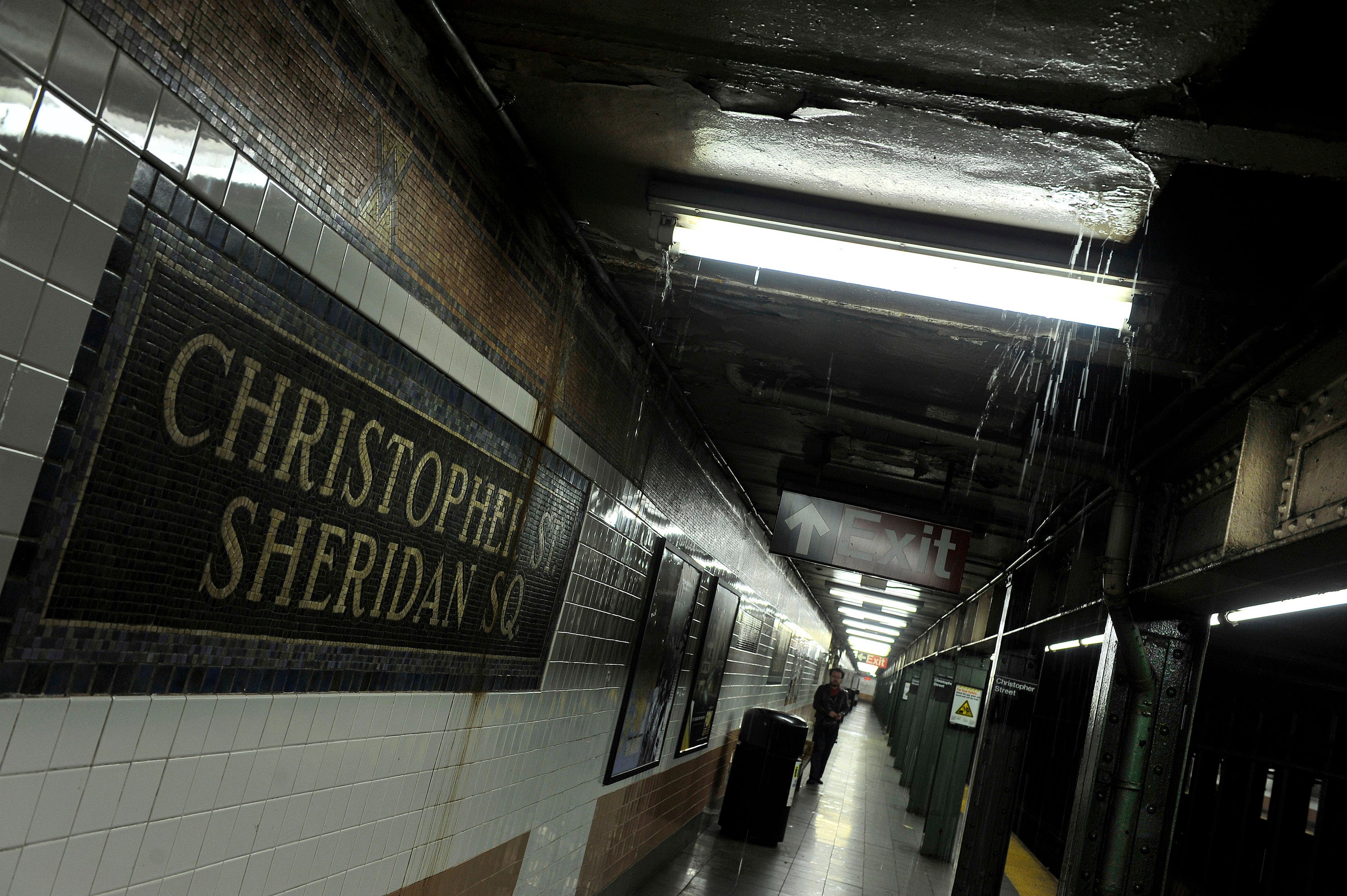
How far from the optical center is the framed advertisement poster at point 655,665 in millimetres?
6785

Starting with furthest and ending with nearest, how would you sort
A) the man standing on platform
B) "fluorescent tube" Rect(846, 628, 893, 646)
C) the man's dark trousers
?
1. "fluorescent tube" Rect(846, 628, 893, 646)
2. the man's dark trousers
3. the man standing on platform

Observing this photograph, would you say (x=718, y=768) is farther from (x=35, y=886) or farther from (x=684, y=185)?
(x=35, y=886)

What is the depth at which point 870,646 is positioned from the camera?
138ft

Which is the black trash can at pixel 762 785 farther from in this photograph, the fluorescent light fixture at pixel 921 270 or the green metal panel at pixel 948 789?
the fluorescent light fixture at pixel 921 270

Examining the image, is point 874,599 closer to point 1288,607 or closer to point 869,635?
point 1288,607

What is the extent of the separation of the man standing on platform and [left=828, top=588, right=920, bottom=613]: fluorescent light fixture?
210 cm

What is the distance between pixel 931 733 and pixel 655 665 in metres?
9.48

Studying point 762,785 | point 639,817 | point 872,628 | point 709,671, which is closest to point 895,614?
point 872,628

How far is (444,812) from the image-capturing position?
3945 mm

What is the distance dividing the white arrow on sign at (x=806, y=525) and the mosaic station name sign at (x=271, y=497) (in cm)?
375

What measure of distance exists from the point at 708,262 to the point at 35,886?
3400 millimetres

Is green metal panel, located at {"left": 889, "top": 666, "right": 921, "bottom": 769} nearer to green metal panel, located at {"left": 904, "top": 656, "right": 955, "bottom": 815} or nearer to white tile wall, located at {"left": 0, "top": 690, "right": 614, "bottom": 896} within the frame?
green metal panel, located at {"left": 904, "top": 656, "right": 955, "bottom": 815}

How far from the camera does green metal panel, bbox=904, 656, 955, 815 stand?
14.7 m

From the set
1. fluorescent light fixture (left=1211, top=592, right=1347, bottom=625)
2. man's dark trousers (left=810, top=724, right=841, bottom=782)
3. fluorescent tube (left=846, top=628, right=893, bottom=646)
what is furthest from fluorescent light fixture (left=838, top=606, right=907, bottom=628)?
fluorescent light fixture (left=1211, top=592, right=1347, bottom=625)
